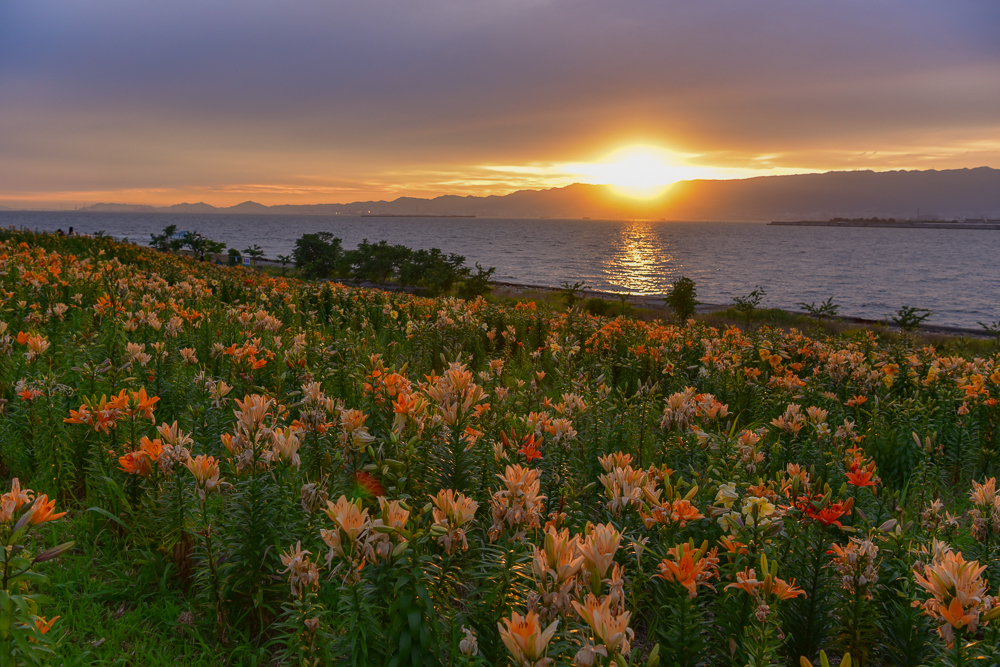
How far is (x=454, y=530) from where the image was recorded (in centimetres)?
183

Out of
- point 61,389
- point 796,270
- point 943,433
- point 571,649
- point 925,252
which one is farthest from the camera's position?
point 925,252

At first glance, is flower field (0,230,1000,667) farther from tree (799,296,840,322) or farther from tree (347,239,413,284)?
tree (347,239,413,284)

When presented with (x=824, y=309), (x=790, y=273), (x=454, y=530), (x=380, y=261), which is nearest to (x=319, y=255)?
(x=380, y=261)

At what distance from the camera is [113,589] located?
260cm

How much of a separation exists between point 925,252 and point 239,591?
175518 millimetres

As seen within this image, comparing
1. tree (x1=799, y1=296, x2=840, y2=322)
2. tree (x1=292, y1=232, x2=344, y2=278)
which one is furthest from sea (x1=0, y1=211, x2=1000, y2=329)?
tree (x1=799, y1=296, x2=840, y2=322)

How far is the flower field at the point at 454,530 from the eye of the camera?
1.73 metres

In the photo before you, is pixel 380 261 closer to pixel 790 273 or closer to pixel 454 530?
pixel 454 530

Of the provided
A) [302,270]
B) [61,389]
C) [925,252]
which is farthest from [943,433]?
[925,252]

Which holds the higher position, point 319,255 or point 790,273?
point 319,255

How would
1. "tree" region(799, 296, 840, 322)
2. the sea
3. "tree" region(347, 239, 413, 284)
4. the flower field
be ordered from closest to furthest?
1. the flower field
2. "tree" region(799, 296, 840, 322)
3. "tree" region(347, 239, 413, 284)
4. the sea

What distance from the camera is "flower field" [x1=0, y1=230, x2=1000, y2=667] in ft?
5.67

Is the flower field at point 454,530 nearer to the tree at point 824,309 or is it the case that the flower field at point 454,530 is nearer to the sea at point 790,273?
the tree at point 824,309

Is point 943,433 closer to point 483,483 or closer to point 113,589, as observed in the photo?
point 483,483
